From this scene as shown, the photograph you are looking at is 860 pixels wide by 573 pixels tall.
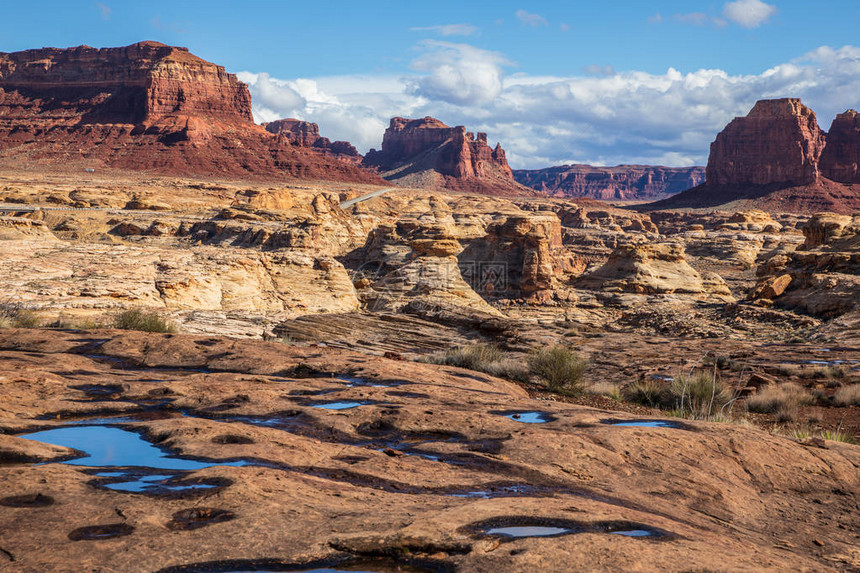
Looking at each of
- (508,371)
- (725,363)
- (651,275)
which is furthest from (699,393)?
(651,275)

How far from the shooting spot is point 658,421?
7.25 metres

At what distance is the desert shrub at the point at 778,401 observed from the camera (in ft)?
35.0

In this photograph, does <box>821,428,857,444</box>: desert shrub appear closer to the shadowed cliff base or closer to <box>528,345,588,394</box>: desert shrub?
<box>528,345,588,394</box>: desert shrub

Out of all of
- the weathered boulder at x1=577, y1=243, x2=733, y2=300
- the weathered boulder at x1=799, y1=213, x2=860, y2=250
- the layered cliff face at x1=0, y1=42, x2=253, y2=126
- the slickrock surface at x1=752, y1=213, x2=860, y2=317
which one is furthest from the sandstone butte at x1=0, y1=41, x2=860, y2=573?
the layered cliff face at x1=0, y1=42, x2=253, y2=126

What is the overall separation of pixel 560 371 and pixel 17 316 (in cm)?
1186

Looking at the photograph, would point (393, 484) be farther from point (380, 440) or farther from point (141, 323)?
point (141, 323)

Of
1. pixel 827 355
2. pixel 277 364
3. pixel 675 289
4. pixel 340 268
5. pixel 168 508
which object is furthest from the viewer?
pixel 675 289

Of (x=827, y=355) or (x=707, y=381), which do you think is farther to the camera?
(x=827, y=355)

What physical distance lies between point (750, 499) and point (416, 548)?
3.32 metres

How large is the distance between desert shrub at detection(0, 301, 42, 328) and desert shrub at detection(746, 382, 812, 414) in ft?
45.9

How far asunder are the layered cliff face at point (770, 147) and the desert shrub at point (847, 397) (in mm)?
162980

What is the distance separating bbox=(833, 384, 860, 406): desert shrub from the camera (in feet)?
37.3

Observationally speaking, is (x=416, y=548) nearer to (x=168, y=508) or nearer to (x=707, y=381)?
(x=168, y=508)

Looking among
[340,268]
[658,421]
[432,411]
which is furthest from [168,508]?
[340,268]
